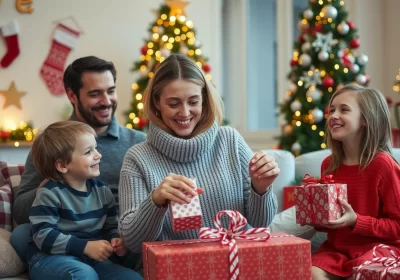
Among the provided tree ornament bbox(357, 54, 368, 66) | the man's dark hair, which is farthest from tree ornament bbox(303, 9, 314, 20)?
the man's dark hair

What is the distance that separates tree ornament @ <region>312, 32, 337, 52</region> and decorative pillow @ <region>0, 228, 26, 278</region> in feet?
12.1

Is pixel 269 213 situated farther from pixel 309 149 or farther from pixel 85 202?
pixel 309 149

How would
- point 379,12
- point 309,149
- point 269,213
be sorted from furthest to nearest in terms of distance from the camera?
point 379,12
point 309,149
point 269,213

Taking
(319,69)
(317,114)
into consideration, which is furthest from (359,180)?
(319,69)

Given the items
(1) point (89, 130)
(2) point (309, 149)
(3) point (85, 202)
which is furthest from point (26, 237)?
(2) point (309, 149)

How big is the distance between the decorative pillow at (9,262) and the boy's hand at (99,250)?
1.30ft

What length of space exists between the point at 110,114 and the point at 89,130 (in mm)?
380

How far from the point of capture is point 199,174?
80.9 inches

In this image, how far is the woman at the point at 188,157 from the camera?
1.98 meters

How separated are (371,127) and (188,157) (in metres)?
0.76

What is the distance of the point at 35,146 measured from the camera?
2355 mm

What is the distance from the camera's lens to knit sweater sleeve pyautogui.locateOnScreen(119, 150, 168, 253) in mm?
1801

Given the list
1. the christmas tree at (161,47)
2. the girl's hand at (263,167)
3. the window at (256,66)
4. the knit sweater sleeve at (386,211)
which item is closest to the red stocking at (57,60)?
the christmas tree at (161,47)

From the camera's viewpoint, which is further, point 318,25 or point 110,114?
point 318,25
